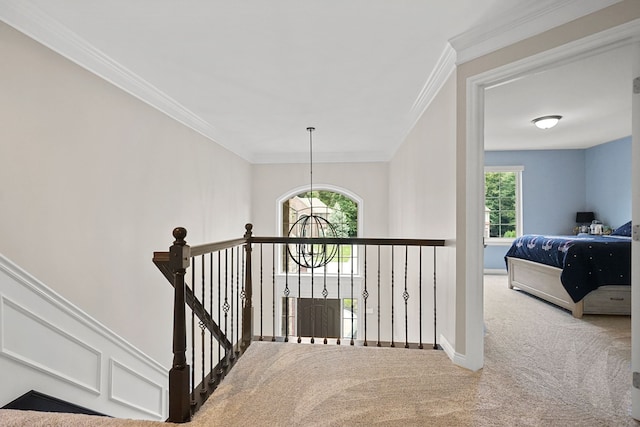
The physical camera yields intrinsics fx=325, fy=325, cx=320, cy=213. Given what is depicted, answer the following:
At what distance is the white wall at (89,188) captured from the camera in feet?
6.26

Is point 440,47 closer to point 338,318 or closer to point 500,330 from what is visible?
point 500,330

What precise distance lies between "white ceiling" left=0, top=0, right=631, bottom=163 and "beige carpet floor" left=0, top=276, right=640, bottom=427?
2.21m

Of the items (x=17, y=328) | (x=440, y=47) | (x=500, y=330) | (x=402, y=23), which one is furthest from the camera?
(x=500, y=330)

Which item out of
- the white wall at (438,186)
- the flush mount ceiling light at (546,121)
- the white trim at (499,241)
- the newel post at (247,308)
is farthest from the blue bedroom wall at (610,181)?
the newel post at (247,308)

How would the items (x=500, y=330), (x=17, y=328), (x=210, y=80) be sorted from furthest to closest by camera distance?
(x=500, y=330) < (x=210, y=80) < (x=17, y=328)

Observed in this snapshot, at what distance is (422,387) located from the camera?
2.09 m

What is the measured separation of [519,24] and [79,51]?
2.93 meters

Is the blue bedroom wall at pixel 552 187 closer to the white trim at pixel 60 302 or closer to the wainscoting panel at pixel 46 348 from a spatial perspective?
the white trim at pixel 60 302

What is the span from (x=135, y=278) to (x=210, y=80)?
1875 millimetres

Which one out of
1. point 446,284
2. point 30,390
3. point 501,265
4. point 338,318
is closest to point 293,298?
point 338,318

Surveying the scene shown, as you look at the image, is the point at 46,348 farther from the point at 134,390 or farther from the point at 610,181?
the point at 610,181

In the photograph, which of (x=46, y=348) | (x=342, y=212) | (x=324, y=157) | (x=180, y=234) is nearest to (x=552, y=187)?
(x=342, y=212)

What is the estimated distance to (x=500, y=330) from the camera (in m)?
3.19

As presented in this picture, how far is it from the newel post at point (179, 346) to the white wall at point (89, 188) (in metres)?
1.01
